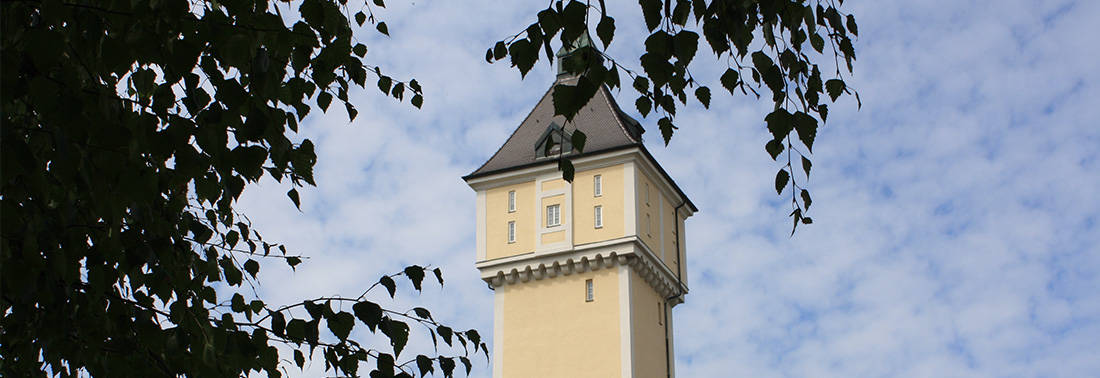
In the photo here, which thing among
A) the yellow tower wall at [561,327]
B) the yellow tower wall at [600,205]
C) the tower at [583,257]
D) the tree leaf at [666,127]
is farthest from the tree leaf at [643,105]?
the yellow tower wall at [600,205]

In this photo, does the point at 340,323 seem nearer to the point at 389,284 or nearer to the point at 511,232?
the point at 389,284

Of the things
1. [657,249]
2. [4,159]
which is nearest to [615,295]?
[657,249]

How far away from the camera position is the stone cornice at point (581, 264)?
39.4 meters

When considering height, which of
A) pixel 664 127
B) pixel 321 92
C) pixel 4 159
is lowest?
pixel 4 159

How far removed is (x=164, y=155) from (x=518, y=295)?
37156 millimetres

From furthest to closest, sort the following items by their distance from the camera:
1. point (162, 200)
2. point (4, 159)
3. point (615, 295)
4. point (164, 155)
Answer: point (615, 295)
point (162, 200)
point (164, 155)
point (4, 159)

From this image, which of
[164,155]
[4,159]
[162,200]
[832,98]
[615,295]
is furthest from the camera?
[615,295]

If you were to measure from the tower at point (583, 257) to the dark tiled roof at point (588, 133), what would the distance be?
5cm

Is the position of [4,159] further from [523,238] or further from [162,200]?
[523,238]

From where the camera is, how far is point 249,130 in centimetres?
361

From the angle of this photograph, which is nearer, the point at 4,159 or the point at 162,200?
the point at 4,159

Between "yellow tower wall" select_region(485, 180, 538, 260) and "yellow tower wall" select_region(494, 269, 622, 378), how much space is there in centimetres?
115

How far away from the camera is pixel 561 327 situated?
39.6 metres

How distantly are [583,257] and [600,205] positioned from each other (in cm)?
179
